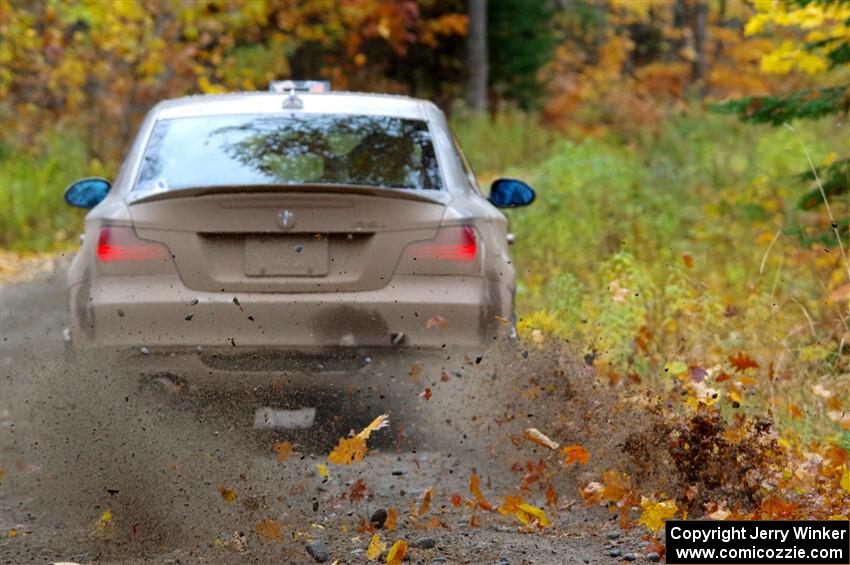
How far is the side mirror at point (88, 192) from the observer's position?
23.6ft

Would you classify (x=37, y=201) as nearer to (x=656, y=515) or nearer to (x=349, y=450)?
(x=349, y=450)

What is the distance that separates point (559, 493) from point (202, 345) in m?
1.62

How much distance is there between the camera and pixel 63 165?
17.9 meters

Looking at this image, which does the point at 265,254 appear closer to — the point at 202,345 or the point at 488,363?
the point at 202,345

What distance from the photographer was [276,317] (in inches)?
232

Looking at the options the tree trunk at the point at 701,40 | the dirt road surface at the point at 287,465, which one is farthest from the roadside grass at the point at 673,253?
the tree trunk at the point at 701,40

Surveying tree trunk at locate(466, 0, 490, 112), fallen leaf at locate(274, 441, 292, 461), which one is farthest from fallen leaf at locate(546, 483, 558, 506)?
tree trunk at locate(466, 0, 490, 112)

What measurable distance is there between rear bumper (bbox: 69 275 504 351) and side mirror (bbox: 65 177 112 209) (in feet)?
3.80

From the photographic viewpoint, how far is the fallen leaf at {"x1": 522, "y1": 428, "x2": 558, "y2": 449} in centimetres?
596

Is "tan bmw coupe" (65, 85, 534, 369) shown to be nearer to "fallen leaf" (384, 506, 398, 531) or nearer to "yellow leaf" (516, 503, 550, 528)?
"fallen leaf" (384, 506, 398, 531)

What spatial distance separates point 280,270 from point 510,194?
1.85 meters

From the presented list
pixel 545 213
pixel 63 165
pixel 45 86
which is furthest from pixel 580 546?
pixel 45 86

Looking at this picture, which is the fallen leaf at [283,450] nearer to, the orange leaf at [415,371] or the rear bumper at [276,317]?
the rear bumper at [276,317]

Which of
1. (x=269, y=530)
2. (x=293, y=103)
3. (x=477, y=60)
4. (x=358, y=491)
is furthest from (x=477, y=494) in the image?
(x=477, y=60)
